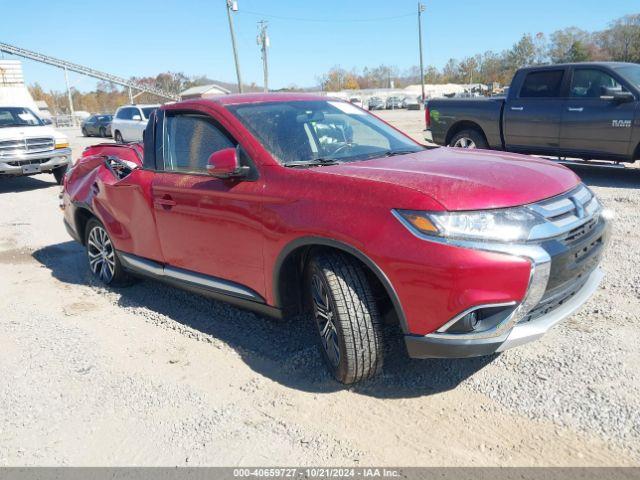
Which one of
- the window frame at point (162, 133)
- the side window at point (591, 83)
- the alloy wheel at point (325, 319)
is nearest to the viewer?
the alloy wheel at point (325, 319)

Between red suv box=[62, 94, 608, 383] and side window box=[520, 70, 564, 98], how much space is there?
616cm

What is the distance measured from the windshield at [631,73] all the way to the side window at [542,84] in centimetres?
92

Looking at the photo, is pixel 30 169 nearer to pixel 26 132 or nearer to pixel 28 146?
pixel 28 146

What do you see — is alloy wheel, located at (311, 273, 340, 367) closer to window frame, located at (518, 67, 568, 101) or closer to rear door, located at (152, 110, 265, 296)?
rear door, located at (152, 110, 265, 296)

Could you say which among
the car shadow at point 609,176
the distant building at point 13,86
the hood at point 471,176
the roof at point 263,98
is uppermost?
the distant building at point 13,86

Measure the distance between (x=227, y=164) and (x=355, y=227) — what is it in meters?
1.01

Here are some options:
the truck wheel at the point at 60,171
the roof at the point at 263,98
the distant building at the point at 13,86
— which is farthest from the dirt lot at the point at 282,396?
the distant building at the point at 13,86

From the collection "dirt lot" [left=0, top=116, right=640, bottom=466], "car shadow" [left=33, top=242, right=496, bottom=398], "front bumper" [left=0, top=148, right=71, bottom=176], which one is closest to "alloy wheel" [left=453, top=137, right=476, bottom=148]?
"dirt lot" [left=0, top=116, right=640, bottom=466]

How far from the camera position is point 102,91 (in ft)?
375

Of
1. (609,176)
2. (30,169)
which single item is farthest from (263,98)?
(30,169)

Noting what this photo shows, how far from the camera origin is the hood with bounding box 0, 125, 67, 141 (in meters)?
11.4

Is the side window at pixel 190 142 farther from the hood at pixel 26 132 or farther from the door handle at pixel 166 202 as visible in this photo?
the hood at pixel 26 132

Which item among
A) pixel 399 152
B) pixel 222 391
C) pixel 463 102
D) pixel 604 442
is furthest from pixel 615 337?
pixel 463 102

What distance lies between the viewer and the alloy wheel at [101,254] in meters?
5.08
